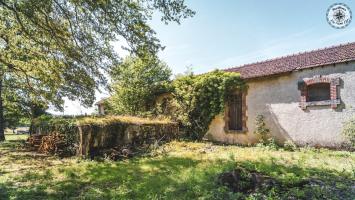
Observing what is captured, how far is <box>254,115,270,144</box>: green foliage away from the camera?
531 inches

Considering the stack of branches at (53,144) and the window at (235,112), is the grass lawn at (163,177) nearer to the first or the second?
the stack of branches at (53,144)

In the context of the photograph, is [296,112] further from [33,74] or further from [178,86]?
[33,74]

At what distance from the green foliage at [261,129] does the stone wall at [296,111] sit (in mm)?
206

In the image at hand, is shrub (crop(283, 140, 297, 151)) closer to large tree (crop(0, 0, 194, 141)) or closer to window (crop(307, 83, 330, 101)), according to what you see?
window (crop(307, 83, 330, 101))

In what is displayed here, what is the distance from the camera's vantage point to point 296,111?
499 inches

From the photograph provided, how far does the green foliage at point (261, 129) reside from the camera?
44.3 ft

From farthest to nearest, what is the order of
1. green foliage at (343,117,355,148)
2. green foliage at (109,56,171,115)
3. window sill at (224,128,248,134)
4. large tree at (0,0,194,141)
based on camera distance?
green foliage at (109,56,171,115) → window sill at (224,128,248,134) → green foliage at (343,117,355,148) → large tree at (0,0,194,141)

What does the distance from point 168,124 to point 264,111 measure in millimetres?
4691

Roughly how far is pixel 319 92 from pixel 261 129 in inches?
118

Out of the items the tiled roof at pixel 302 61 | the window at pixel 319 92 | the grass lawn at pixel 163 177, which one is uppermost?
the tiled roof at pixel 302 61

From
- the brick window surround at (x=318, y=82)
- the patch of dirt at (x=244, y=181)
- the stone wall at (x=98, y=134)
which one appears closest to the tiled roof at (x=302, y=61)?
the brick window surround at (x=318, y=82)

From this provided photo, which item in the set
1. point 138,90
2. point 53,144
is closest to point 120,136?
point 53,144

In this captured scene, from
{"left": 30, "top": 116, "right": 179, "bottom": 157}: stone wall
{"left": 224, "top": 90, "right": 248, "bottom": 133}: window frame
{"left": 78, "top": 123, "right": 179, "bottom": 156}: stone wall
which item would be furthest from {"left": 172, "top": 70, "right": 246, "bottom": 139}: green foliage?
{"left": 30, "top": 116, "right": 179, "bottom": 157}: stone wall

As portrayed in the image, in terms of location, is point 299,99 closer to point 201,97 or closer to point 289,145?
point 289,145
